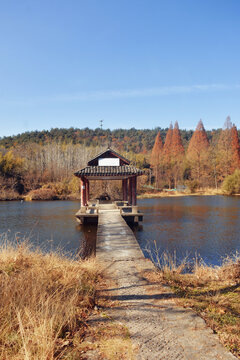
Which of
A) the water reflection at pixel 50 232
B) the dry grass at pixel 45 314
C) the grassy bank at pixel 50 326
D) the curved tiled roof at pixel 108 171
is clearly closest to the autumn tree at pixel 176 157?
the curved tiled roof at pixel 108 171

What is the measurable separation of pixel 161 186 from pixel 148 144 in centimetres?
3911

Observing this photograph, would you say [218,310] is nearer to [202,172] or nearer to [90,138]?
[202,172]

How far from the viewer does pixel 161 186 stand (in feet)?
145

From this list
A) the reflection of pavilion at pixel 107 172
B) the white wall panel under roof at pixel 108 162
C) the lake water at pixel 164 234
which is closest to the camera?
the lake water at pixel 164 234

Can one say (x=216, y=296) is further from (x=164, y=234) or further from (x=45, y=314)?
(x=164, y=234)

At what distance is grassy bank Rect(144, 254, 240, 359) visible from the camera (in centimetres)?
301

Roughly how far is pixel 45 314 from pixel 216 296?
2.77 meters

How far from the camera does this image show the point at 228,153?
1740 inches

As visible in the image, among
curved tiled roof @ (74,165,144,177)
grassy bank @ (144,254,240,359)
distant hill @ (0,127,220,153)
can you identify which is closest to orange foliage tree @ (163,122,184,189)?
distant hill @ (0,127,220,153)

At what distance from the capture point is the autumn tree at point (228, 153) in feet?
142

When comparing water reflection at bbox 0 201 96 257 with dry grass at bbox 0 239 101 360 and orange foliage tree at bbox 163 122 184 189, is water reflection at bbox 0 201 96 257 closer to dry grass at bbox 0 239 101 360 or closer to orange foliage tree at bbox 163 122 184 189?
dry grass at bbox 0 239 101 360

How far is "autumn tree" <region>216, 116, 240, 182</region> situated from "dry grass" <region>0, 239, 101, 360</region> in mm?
42100

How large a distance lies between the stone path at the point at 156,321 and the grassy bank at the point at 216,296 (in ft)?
0.51

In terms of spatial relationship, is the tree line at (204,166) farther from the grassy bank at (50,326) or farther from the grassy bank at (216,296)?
the grassy bank at (50,326)
